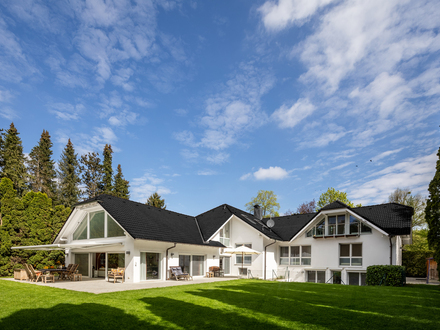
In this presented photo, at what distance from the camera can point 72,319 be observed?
717cm

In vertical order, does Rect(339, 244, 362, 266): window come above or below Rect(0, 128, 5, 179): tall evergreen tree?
below

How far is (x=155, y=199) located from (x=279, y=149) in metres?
21.4

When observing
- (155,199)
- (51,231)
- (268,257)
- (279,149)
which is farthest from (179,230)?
(155,199)

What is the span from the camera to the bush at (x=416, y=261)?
94.1 feet

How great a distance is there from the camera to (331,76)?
55.5 feet

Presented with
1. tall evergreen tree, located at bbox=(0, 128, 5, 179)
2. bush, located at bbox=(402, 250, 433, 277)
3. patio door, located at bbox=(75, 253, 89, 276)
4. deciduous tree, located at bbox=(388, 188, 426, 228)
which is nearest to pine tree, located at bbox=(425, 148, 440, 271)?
bush, located at bbox=(402, 250, 433, 277)

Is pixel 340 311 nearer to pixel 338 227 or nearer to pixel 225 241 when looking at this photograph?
pixel 338 227

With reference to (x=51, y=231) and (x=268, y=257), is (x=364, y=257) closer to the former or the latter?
(x=268, y=257)

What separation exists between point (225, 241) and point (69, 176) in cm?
2683

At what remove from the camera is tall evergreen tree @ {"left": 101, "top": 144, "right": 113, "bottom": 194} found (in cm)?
4322

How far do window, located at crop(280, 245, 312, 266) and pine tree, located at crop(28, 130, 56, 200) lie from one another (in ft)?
97.4

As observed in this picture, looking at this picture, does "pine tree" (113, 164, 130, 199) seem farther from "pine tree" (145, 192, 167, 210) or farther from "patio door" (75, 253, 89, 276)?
"patio door" (75, 253, 89, 276)

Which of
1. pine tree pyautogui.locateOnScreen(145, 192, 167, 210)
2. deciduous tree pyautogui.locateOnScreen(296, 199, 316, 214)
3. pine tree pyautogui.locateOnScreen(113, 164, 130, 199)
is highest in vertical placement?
pine tree pyautogui.locateOnScreen(113, 164, 130, 199)

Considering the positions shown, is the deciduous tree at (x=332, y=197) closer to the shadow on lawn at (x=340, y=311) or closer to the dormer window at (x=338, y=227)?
the dormer window at (x=338, y=227)
